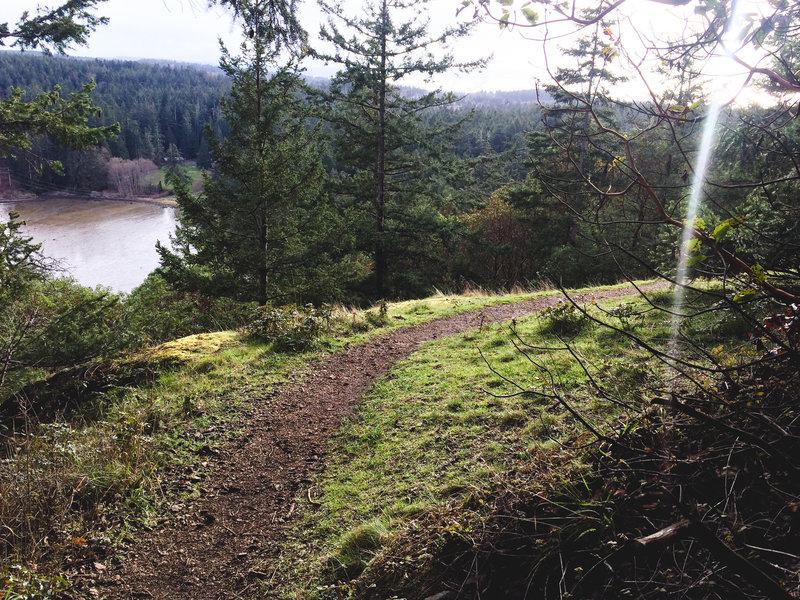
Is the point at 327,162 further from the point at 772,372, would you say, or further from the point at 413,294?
the point at 772,372

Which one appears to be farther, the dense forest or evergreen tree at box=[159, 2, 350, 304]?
evergreen tree at box=[159, 2, 350, 304]

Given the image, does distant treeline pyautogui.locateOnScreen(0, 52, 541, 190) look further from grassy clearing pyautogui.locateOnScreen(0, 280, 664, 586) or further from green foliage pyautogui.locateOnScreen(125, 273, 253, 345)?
grassy clearing pyautogui.locateOnScreen(0, 280, 664, 586)

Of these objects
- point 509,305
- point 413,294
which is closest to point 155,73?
point 413,294

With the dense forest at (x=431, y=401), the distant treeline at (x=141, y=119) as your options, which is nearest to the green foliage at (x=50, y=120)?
the dense forest at (x=431, y=401)

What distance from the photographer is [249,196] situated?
34.9 ft

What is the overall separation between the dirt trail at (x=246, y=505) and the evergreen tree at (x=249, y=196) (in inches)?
227

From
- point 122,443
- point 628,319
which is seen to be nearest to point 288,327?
point 122,443

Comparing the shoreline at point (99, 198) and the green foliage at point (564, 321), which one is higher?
the shoreline at point (99, 198)

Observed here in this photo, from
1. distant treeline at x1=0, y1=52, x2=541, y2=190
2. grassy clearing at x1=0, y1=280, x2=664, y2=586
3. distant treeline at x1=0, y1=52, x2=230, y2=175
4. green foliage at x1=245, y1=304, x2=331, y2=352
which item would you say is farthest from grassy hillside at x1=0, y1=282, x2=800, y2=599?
distant treeline at x1=0, y1=52, x2=230, y2=175

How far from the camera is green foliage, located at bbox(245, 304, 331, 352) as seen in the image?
23.1ft

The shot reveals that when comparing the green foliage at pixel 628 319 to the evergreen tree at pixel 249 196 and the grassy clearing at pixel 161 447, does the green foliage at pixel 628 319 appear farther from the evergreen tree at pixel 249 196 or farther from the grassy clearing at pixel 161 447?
the evergreen tree at pixel 249 196

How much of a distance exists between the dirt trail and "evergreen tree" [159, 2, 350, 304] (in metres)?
5.77

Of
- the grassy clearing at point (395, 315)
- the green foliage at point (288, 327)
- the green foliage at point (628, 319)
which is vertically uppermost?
the green foliage at point (628, 319)

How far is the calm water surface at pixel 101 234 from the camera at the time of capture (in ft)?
124
